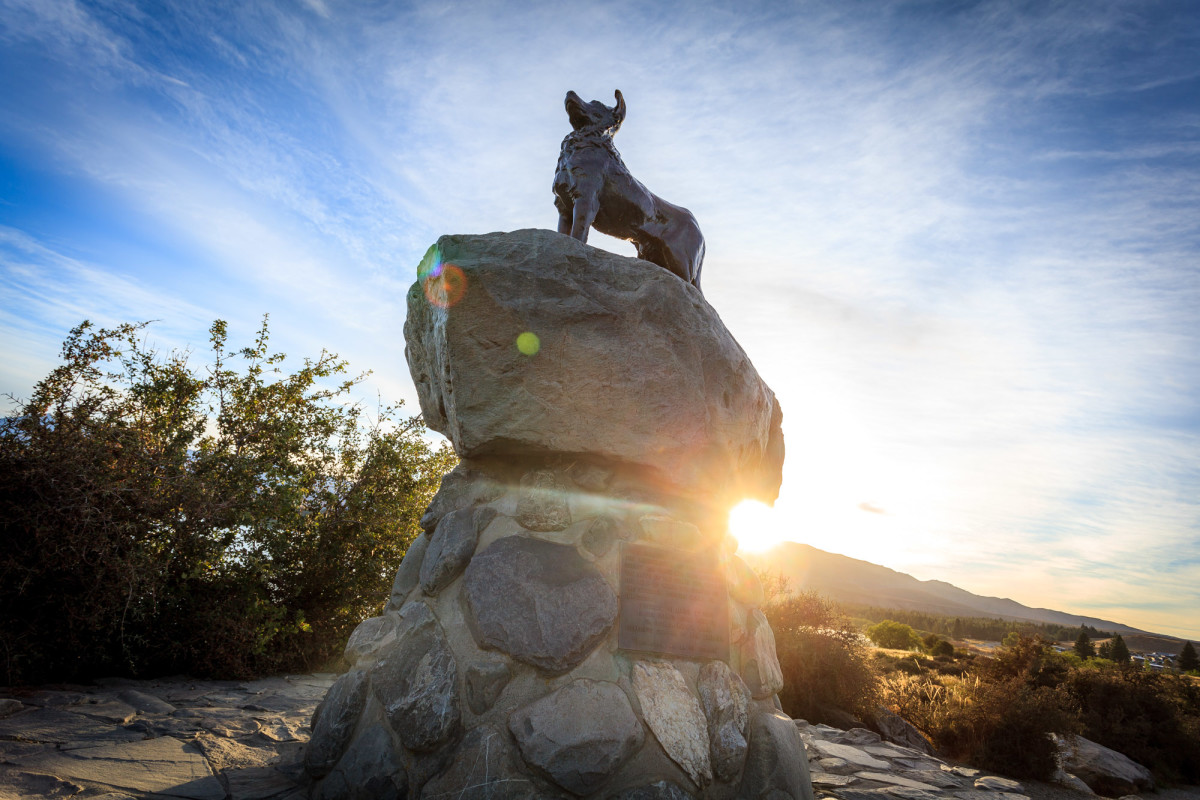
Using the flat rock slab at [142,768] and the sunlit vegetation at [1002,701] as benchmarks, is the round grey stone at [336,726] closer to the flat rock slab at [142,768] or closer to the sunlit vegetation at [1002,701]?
the flat rock slab at [142,768]

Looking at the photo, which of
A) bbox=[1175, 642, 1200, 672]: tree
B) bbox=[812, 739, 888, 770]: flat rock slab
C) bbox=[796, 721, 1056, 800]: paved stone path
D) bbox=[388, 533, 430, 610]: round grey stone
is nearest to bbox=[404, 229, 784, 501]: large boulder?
bbox=[388, 533, 430, 610]: round grey stone

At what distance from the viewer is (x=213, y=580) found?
6.03m

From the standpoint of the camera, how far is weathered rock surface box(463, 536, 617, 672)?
2.71m

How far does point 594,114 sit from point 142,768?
4.54m

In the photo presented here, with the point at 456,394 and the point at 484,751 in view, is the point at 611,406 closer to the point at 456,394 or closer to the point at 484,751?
the point at 456,394

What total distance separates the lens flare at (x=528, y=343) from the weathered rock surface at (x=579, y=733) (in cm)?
156

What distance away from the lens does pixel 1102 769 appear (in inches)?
288

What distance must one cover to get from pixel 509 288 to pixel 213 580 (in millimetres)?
5173

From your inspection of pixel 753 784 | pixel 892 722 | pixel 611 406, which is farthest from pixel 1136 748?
pixel 611 406

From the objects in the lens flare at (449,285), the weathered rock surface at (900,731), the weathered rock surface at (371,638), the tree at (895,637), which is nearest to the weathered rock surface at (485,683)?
the weathered rock surface at (371,638)

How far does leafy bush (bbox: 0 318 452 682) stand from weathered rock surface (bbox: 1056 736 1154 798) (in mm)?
8718

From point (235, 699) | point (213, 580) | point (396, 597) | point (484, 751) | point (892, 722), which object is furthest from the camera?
point (892, 722)

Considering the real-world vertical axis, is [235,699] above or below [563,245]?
below

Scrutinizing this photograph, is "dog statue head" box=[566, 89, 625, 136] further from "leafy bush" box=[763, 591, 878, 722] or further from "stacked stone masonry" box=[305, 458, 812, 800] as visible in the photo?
"leafy bush" box=[763, 591, 878, 722]
